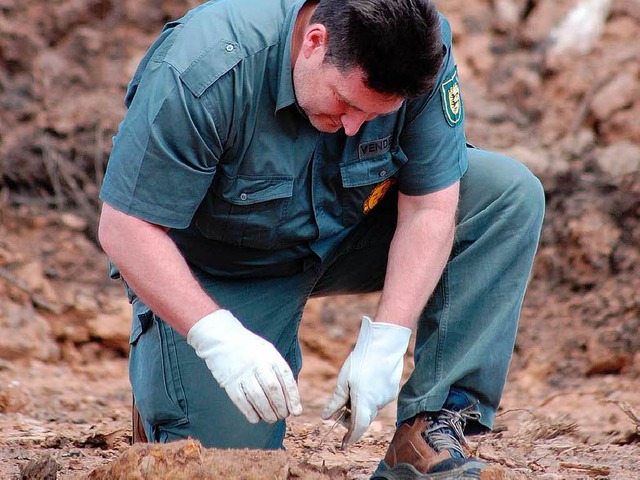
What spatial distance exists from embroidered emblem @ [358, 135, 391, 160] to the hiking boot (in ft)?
2.14

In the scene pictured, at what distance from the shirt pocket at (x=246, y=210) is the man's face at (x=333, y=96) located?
0.19 m

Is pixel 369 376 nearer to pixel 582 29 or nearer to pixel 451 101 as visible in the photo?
pixel 451 101

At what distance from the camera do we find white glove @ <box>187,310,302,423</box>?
6.95 feet

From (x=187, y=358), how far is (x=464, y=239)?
79cm

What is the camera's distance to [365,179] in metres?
2.40

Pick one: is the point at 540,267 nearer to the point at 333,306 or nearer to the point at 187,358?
the point at 333,306

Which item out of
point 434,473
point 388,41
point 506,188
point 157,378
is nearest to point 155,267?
point 157,378

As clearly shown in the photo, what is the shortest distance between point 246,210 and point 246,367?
413mm

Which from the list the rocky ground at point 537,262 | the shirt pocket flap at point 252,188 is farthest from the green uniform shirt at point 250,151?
the rocky ground at point 537,262

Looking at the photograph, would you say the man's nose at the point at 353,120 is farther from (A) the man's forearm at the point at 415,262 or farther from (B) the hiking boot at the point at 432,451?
(B) the hiking boot at the point at 432,451

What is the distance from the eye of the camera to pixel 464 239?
2559mm

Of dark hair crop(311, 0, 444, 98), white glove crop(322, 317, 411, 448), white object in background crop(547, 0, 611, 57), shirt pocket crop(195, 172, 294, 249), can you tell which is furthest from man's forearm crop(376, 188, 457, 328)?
white object in background crop(547, 0, 611, 57)

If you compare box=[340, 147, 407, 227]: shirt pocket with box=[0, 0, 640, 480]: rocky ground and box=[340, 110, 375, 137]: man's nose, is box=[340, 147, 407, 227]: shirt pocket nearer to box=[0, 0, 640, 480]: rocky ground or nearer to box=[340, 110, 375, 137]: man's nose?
box=[340, 110, 375, 137]: man's nose

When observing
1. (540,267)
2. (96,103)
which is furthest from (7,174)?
(540,267)
